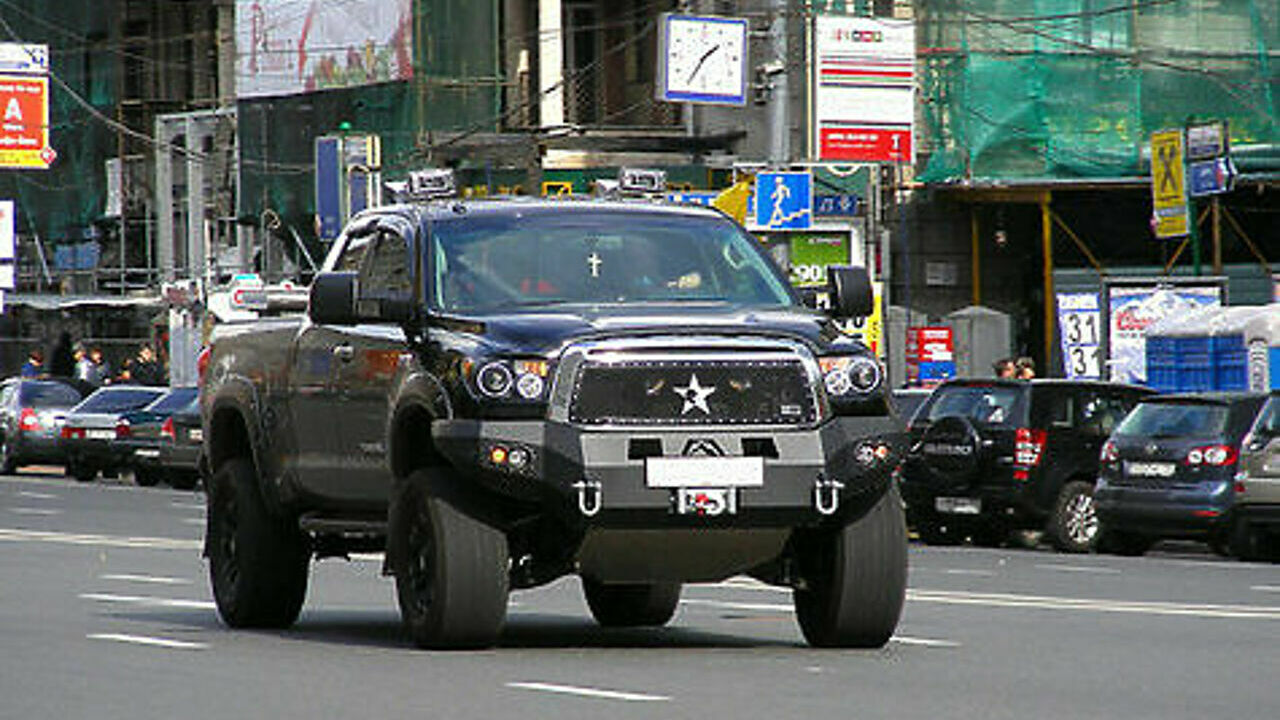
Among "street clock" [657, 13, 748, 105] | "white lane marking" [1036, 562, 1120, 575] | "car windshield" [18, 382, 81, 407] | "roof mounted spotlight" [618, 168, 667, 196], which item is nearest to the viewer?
"roof mounted spotlight" [618, 168, 667, 196]

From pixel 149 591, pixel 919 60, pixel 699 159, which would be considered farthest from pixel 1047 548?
pixel 699 159

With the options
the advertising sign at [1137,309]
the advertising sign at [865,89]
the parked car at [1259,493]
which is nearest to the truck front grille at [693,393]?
the parked car at [1259,493]

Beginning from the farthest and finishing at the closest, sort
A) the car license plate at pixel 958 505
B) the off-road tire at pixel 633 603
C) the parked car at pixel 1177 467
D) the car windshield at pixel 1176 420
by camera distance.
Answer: the car license plate at pixel 958 505 → the car windshield at pixel 1176 420 → the parked car at pixel 1177 467 → the off-road tire at pixel 633 603

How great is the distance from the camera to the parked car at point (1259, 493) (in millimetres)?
27281

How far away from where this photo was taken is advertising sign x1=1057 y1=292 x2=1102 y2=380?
46.8 metres

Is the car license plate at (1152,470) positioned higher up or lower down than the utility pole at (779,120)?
lower down

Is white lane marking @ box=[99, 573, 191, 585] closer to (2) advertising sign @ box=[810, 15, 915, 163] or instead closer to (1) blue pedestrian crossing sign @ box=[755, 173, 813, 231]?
(1) blue pedestrian crossing sign @ box=[755, 173, 813, 231]

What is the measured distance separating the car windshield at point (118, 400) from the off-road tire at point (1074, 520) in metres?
20.6

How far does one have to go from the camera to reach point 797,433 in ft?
43.2

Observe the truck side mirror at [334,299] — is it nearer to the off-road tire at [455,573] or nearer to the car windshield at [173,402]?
the off-road tire at [455,573]

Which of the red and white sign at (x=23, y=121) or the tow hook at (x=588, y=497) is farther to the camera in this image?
the red and white sign at (x=23, y=121)

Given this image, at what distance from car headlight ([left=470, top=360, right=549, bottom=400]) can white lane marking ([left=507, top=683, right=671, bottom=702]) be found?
1.54 meters

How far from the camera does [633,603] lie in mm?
15945

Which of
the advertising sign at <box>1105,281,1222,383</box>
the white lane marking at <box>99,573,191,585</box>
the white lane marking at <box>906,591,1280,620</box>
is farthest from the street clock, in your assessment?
the white lane marking at <box>906,591,1280,620</box>
